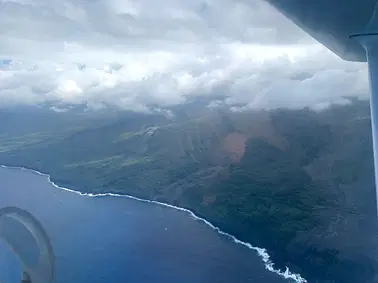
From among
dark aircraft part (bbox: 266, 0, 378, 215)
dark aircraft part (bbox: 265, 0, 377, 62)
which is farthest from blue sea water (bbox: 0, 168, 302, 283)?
dark aircraft part (bbox: 265, 0, 377, 62)

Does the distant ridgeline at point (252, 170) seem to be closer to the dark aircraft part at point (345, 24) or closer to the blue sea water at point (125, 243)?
the blue sea water at point (125, 243)

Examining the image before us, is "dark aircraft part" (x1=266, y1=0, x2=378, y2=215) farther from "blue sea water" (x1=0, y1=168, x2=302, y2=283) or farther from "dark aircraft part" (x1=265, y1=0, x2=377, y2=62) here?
"blue sea water" (x1=0, y1=168, x2=302, y2=283)

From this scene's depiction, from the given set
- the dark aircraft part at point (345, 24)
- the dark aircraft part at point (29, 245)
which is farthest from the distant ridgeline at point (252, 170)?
the dark aircraft part at point (345, 24)

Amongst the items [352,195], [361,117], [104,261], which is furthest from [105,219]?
[361,117]

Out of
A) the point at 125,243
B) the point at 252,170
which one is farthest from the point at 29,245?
→ the point at 252,170

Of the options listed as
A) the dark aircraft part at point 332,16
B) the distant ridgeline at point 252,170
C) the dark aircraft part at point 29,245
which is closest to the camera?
the dark aircraft part at point 332,16

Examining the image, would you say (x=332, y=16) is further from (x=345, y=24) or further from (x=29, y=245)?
(x=29, y=245)
